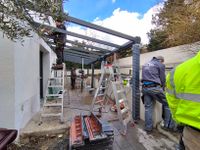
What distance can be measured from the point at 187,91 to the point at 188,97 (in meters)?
0.05

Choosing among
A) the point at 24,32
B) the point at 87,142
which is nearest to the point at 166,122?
the point at 87,142

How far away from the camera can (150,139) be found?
4.08m

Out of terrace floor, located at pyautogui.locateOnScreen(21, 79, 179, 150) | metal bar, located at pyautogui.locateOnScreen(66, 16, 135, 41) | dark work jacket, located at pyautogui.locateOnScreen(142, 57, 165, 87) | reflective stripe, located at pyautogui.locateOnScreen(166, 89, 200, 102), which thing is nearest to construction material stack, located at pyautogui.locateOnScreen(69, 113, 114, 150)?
terrace floor, located at pyautogui.locateOnScreen(21, 79, 179, 150)

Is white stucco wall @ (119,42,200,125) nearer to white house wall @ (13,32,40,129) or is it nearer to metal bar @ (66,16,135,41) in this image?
metal bar @ (66,16,135,41)

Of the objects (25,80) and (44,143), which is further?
(25,80)

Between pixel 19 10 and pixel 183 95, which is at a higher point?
pixel 19 10

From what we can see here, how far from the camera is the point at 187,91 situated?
5.09 ft

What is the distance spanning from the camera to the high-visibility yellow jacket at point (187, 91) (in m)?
1.48

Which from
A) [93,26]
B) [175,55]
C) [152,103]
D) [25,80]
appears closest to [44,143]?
[25,80]

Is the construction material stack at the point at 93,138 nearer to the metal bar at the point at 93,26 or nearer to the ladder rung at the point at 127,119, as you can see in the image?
the ladder rung at the point at 127,119

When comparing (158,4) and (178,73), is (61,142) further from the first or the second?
(158,4)

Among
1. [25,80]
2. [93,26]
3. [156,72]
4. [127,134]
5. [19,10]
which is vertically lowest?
[127,134]

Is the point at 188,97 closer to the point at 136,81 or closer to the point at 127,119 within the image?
the point at 127,119

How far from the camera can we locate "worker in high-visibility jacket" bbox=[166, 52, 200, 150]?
4.87 ft
